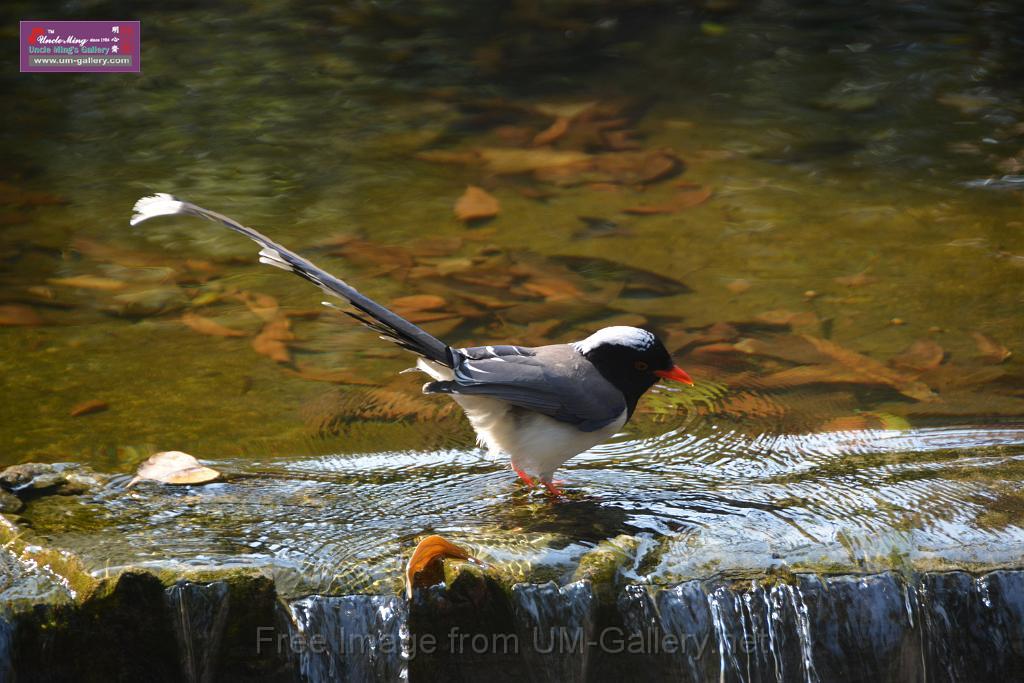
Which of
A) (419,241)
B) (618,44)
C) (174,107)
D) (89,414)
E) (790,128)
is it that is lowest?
(89,414)

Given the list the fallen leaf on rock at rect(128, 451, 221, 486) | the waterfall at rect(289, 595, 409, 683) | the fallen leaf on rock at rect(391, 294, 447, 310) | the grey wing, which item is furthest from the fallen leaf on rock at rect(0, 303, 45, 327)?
the waterfall at rect(289, 595, 409, 683)

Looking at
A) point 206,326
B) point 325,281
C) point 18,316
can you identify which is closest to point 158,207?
point 325,281

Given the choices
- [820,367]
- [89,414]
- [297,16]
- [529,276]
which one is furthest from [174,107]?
[820,367]

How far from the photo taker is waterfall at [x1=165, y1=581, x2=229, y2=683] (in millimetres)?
3141

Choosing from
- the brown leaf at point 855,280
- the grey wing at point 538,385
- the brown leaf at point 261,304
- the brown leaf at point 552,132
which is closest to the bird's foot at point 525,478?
the grey wing at point 538,385

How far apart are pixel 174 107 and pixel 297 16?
268cm

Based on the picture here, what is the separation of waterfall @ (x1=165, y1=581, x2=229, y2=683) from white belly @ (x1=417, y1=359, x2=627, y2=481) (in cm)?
123

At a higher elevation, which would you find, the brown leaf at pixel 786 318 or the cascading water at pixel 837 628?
the brown leaf at pixel 786 318

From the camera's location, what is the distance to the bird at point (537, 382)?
3.93 m

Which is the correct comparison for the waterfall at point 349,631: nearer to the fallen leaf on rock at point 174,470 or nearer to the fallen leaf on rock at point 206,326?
the fallen leaf on rock at point 174,470

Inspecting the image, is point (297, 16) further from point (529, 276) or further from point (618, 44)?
point (529, 276)

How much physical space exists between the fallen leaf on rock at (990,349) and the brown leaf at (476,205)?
10.1 ft

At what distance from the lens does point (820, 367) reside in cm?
544

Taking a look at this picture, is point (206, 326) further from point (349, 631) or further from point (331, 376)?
point (349, 631)
